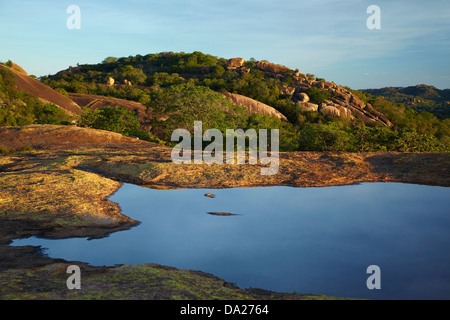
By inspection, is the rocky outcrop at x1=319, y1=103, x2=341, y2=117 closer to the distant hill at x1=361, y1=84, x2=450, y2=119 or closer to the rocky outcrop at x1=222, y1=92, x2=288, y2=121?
the rocky outcrop at x1=222, y1=92, x2=288, y2=121

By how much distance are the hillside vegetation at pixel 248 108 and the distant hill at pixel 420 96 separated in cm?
2547

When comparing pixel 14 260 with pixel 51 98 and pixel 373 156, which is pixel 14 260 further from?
pixel 51 98

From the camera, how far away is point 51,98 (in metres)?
38.5

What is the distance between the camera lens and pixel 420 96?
105000 millimetres

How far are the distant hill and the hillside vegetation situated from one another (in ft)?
83.6

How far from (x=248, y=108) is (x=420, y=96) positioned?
74877mm

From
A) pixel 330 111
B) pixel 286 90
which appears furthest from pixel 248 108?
pixel 286 90

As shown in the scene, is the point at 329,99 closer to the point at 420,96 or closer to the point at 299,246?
the point at 420,96

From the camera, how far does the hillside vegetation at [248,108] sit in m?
19.5

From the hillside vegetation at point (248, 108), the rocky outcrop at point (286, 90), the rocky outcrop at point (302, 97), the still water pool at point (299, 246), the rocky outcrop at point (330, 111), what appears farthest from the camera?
the rocky outcrop at point (286, 90)

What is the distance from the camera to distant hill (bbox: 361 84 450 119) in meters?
91.1

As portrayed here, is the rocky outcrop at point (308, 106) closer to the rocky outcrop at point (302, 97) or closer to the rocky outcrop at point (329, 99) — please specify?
the rocky outcrop at point (329, 99)

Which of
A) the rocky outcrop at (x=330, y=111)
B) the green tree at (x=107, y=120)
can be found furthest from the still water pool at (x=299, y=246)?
the rocky outcrop at (x=330, y=111)

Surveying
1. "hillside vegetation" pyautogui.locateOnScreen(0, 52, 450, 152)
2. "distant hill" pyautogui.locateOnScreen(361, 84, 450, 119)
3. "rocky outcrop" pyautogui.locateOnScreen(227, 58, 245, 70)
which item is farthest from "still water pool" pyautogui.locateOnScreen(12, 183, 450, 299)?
"distant hill" pyautogui.locateOnScreen(361, 84, 450, 119)
